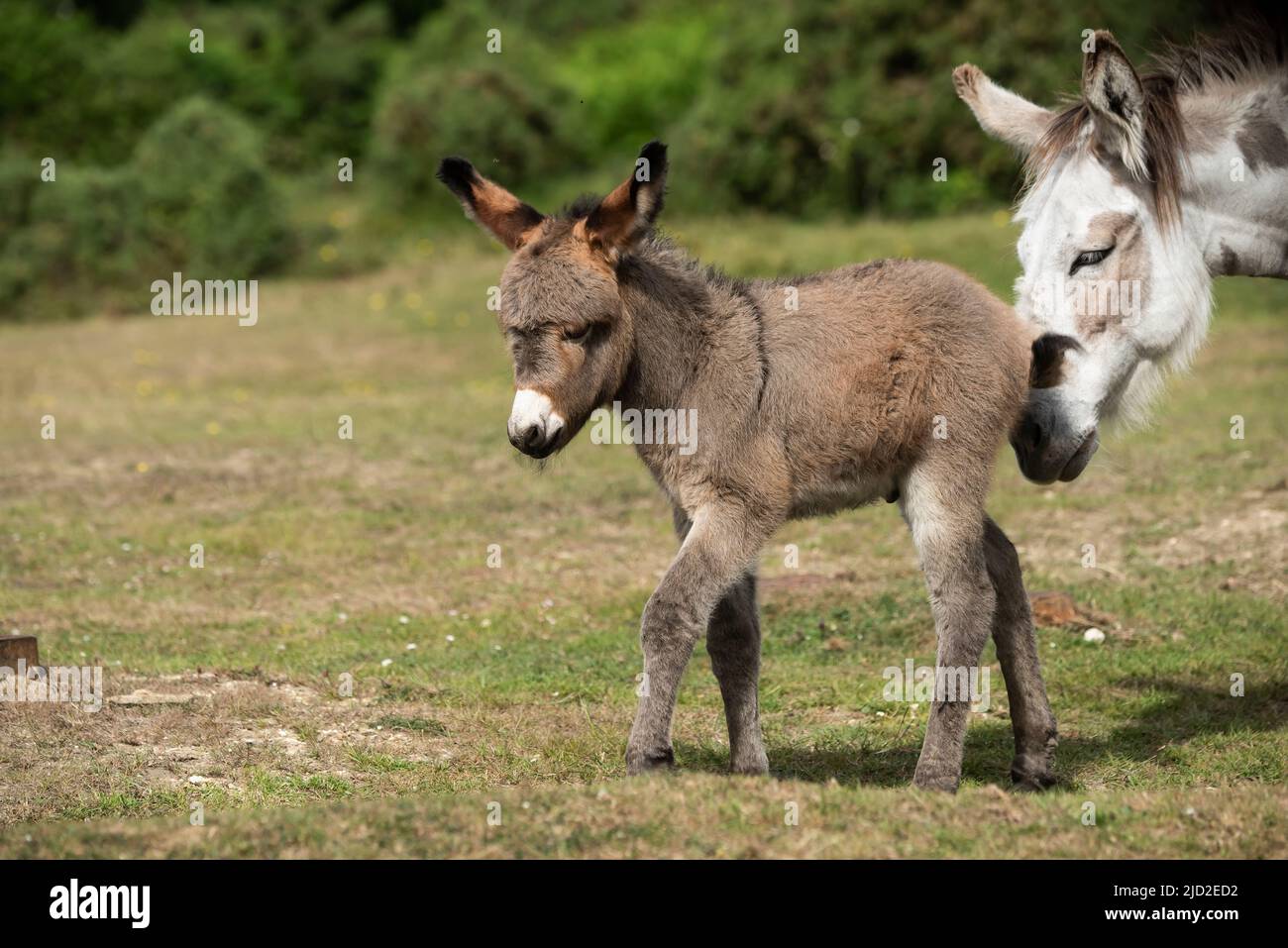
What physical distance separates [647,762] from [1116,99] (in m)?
3.46

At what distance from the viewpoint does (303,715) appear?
797cm

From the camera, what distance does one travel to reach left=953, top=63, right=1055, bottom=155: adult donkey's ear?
7.30 metres


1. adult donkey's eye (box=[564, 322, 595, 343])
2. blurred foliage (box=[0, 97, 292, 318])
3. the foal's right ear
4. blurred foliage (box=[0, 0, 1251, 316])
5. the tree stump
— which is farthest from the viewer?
blurred foliage (box=[0, 0, 1251, 316])

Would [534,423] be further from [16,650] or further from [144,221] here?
[144,221]

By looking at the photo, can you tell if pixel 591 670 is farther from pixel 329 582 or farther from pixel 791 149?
pixel 791 149

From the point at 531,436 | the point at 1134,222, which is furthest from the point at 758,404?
the point at 1134,222

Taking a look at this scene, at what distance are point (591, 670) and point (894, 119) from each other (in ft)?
65.3

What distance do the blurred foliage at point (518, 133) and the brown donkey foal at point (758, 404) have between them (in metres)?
15.6

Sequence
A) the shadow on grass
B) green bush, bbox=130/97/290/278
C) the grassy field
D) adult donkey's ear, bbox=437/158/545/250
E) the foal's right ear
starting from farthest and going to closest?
green bush, bbox=130/97/290/278 < the shadow on grass < the foal's right ear < adult donkey's ear, bbox=437/158/545/250 < the grassy field

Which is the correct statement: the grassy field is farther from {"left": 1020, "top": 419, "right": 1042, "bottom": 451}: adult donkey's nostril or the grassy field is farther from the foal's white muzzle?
{"left": 1020, "top": 419, "right": 1042, "bottom": 451}: adult donkey's nostril

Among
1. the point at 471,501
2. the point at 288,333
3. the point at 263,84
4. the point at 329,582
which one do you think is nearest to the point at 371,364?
the point at 288,333

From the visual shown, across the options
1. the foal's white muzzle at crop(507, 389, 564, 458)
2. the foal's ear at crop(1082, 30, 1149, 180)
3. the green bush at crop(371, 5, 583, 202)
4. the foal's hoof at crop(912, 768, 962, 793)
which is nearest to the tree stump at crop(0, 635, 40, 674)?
the foal's white muzzle at crop(507, 389, 564, 458)

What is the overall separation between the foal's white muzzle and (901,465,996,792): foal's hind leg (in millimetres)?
1640

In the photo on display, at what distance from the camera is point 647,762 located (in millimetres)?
6246
